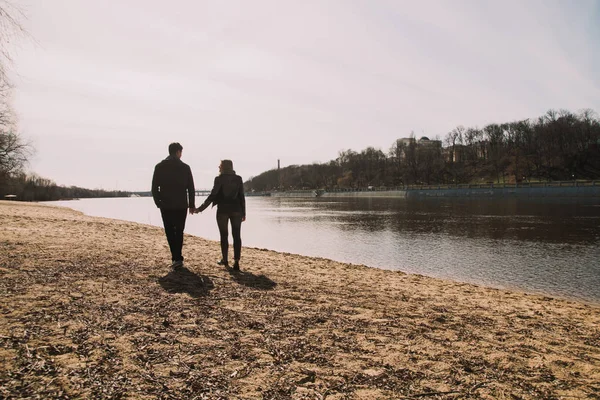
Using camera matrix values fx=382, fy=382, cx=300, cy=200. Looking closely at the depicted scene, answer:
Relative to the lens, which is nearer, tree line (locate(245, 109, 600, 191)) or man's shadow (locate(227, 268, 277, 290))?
man's shadow (locate(227, 268, 277, 290))

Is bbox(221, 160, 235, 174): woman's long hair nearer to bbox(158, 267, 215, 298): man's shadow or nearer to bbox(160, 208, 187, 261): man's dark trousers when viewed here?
bbox(160, 208, 187, 261): man's dark trousers

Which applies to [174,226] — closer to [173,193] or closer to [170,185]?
[173,193]

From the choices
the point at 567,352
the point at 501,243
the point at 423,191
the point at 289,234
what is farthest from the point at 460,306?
the point at 423,191

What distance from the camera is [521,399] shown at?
3631mm

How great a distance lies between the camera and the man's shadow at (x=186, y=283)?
6609 mm

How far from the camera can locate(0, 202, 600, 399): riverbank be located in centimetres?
349

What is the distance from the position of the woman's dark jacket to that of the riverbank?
1.69 metres

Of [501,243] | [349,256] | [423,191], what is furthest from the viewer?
[423,191]

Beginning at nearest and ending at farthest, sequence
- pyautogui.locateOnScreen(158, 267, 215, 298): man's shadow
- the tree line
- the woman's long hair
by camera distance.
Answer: pyautogui.locateOnScreen(158, 267, 215, 298): man's shadow, the woman's long hair, the tree line

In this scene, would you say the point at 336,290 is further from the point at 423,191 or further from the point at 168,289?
the point at 423,191

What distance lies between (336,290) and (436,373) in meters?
3.96

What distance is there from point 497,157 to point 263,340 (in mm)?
140720

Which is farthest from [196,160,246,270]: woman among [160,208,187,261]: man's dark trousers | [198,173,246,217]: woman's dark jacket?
[160,208,187,261]: man's dark trousers

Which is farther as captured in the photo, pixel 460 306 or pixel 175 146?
pixel 175 146
